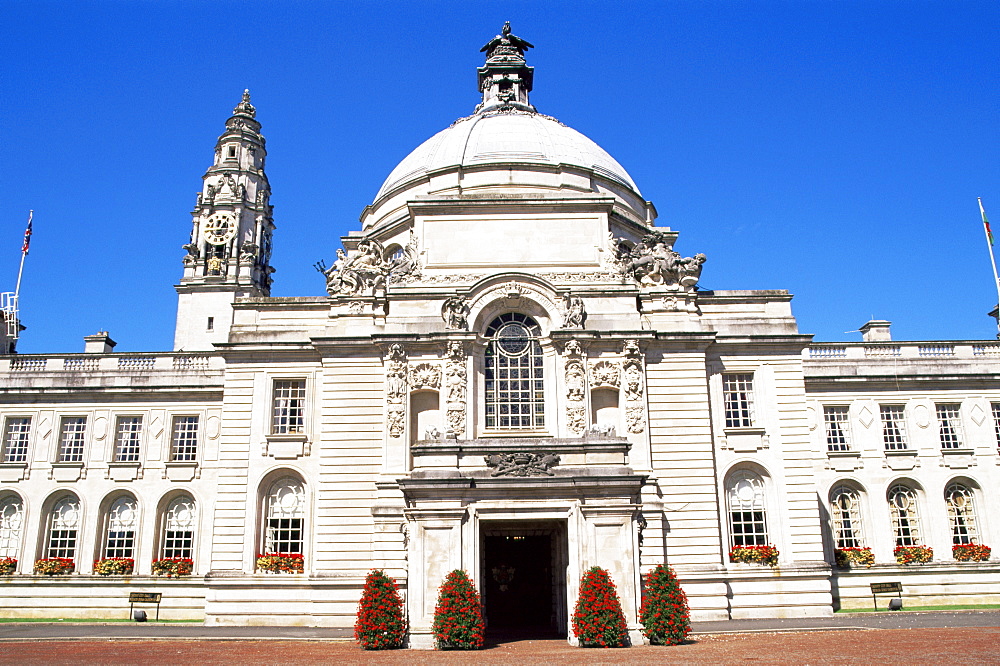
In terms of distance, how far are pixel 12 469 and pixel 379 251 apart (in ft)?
67.2

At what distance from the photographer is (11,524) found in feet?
127

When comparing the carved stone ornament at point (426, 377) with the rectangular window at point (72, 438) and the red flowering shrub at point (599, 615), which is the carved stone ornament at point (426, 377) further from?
the rectangular window at point (72, 438)

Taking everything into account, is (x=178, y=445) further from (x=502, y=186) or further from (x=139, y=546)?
(x=502, y=186)

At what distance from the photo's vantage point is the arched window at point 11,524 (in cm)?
3838

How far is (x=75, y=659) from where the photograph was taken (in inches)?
816

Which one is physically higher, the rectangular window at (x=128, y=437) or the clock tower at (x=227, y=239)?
the clock tower at (x=227, y=239)

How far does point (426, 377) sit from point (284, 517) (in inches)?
316

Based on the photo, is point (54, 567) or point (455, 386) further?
point (54, 567)

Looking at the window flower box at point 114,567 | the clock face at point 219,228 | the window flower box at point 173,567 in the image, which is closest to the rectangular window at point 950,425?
the window flower box at point 173,567

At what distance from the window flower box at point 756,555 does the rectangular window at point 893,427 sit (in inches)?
459

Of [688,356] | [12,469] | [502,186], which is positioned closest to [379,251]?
[502,186]

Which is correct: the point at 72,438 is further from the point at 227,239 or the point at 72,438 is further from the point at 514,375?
the point at 514,375

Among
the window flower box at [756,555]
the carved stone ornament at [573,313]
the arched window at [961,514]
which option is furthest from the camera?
the arched window at [961,514]

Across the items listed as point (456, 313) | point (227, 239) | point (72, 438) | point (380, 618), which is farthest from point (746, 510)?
point (227, 239)
